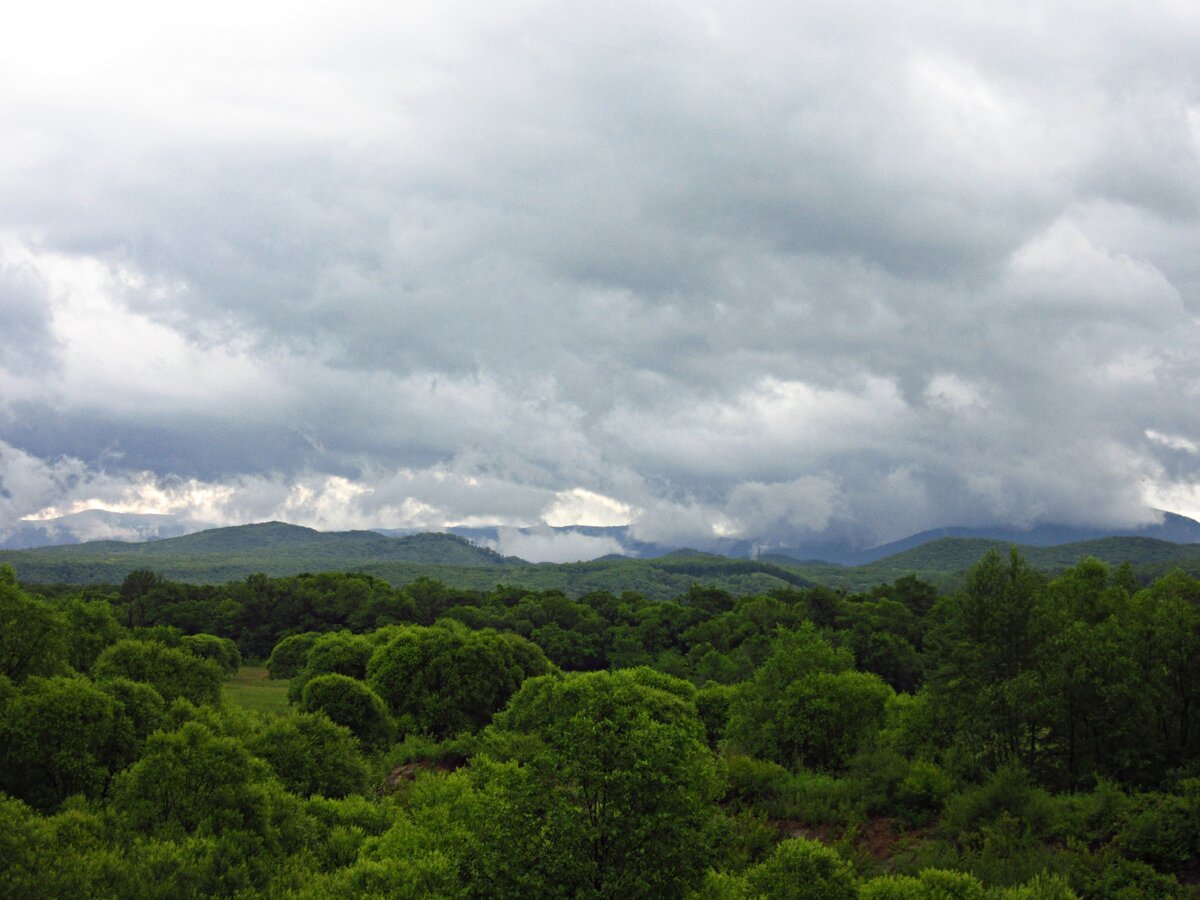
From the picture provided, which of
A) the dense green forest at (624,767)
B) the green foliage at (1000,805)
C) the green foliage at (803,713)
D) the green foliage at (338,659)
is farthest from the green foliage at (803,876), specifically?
the green foliage at (338,659)

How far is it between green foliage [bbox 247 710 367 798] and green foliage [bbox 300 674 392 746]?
1697 centimetres

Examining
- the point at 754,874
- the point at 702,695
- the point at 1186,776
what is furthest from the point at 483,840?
the point at 702,695

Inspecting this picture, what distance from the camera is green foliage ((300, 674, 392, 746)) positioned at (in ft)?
208

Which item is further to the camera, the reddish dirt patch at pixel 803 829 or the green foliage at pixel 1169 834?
the reddish dirt patch at pixel 803 829

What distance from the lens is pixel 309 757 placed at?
44.7m

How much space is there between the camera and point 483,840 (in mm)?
26500

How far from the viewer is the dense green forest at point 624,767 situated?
2638cm

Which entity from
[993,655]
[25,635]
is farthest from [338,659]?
[993,655]

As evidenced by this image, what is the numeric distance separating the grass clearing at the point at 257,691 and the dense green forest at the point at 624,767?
2.04 meters

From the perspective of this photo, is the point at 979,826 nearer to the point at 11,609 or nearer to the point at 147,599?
the point at 11,609

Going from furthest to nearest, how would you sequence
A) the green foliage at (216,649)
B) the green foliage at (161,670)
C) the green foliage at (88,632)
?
1. the green foliage at (216,649)
2. the green foliage at (88,632)
3. the green foliage at (161,670)

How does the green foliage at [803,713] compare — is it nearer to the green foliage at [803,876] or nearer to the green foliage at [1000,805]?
the green foliage at [1000,805]

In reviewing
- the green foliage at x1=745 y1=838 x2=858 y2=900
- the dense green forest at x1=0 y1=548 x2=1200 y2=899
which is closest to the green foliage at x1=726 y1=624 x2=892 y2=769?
the dense green forest at x1=0 y1=548 x2=1200 y2=899

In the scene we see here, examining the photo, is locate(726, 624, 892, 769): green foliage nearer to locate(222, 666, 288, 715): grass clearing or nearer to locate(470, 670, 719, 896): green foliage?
locate(470, 670, 719, 896): green foliage
